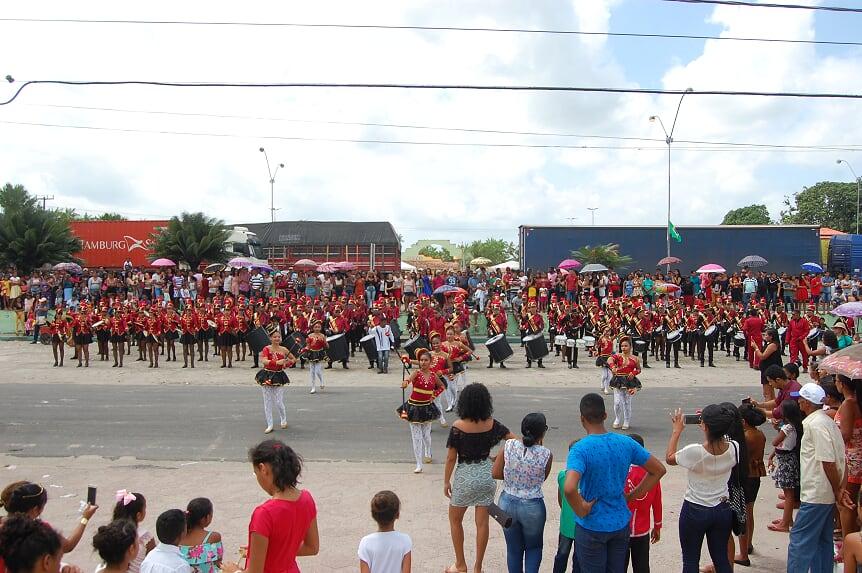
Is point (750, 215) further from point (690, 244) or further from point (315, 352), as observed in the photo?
point (315, 352)

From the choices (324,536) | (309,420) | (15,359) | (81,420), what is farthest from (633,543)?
(15,359)

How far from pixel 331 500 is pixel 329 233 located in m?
39.3

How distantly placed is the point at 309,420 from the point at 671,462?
353 inches

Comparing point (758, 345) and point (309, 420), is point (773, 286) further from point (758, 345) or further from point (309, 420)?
point (309, 420)

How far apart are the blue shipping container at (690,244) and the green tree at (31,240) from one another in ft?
82.5

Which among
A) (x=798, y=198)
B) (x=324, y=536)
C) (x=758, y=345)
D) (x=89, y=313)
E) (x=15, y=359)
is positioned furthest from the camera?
(x=798, y=198)

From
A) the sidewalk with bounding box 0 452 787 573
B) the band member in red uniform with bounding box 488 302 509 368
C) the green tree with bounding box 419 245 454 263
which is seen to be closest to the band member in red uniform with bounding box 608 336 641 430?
the sidewalk with bounding box 0 452 787 573

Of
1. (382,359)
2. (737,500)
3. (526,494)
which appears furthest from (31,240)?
(737,500)

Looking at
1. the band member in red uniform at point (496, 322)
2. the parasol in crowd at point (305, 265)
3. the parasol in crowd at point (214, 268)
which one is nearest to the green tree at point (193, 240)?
the parasol in crowd at point (214, 268)

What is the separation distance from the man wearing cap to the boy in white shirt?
10.9 feet

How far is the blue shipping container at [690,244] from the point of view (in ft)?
117

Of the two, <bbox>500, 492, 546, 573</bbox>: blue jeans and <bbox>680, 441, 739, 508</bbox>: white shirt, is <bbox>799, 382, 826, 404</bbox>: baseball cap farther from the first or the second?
<bbox>500, 492, 546, 573</bbox>: blue jeans

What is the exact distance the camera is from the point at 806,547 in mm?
5605

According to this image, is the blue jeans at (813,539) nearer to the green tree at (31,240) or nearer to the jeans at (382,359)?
the jeans at (382,359)
